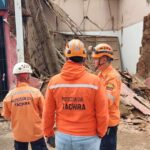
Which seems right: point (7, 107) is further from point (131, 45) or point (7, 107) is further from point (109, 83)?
point (131, 45)

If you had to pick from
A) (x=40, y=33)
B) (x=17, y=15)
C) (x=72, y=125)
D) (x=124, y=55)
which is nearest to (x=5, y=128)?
(x=17, y=15)

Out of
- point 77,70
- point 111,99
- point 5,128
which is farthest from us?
point 5,128

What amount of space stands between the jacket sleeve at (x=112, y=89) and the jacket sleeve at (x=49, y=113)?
0.91 meters

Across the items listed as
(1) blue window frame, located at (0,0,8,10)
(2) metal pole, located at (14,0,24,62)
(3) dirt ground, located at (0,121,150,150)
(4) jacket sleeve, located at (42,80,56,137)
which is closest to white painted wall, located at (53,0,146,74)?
(1) blue window frame, located at (0,0,8,10)

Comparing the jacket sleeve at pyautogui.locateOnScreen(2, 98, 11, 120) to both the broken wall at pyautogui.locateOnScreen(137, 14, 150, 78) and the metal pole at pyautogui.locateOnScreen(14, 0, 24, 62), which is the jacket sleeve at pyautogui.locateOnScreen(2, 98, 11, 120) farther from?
the broken wall at pyautogui.locateOnScreen(137, 14, 150, 78)

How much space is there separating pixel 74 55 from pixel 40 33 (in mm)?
8490

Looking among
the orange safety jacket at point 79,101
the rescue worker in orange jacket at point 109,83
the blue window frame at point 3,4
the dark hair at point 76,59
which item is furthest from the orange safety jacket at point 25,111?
the blue window frame at point 3,4

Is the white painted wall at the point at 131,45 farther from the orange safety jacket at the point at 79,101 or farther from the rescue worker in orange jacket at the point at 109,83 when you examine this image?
the orange safety jacket at the point at 79,101

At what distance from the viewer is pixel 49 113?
362 centimetres

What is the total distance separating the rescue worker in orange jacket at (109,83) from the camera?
4.38m

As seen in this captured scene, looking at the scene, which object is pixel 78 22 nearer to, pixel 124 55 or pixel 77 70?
pixel 124 55

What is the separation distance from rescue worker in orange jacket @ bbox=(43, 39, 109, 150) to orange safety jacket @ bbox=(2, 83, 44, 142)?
3.82 feet

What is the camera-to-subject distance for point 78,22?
18531 mm

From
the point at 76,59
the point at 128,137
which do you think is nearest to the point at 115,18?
the point at 128,137
